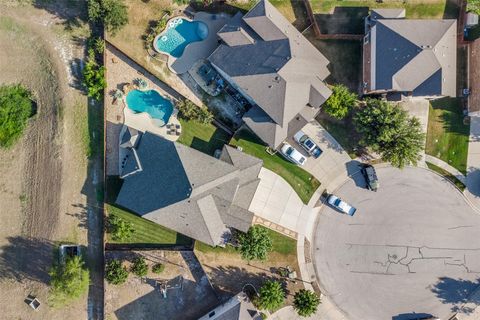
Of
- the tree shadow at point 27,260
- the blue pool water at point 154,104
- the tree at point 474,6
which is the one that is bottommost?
the tree shadow at point 27,260

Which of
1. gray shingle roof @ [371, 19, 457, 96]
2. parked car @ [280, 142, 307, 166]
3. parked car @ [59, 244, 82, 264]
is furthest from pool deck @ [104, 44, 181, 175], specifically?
gray shingle roof @ [371, 19, 457, 96]

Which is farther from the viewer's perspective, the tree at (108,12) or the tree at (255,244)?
the tree at (108,12)

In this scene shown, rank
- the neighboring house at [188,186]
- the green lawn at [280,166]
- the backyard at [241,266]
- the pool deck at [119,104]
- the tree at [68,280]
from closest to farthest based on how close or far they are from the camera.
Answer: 1. the neighboring house at [188,186]
2. the tree at [68,280]
3. the backyard at [241,266]
4. the pool deck at [119,104]
5. the green lawn at [280,166]

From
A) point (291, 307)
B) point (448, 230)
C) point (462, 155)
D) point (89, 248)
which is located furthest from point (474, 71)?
point (89, 248)

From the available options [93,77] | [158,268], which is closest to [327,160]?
[158,268]

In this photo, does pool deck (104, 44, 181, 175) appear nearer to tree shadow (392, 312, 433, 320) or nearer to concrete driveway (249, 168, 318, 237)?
concrete driveway (249, 168, 318, 237)

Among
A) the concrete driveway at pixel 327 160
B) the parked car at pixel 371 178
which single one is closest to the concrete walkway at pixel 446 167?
the parked car at pixel 371 178

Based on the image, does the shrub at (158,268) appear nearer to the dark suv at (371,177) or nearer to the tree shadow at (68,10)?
the dark suv at (371,177)
